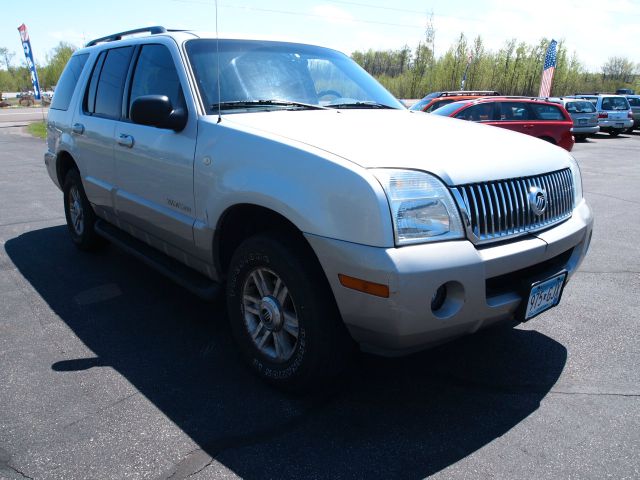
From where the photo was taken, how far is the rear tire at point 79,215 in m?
5.16

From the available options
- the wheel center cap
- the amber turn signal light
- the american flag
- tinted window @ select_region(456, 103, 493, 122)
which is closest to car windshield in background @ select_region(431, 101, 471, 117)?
tinted window @ select_region(456, 103, 493, 122)

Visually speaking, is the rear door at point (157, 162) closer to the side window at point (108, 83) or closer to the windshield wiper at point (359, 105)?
the side window at point (108, 83)

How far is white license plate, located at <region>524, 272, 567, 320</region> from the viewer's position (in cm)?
264

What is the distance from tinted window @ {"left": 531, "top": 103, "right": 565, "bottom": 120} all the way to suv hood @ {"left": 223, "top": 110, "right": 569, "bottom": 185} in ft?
38.6

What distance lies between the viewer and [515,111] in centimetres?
1371

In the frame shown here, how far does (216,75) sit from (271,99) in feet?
1.23

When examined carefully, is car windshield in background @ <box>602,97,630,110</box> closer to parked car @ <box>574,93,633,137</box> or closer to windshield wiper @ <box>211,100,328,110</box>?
parked car @ <box>574,93,633,137</box>

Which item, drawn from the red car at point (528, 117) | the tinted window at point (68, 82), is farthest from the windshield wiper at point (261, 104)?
the red car at point (528, 117)

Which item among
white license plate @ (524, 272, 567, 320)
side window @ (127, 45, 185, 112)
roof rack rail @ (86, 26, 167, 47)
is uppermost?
roof rack rail @ (86, 26, 167, 47)

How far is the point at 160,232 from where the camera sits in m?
3.70

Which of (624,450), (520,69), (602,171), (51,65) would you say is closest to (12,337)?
(624,450)

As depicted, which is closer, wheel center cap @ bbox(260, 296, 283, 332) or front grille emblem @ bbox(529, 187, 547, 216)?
front grille emblem @ bbox(529, 187, 547, 216)

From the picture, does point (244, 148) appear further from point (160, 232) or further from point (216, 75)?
point (160, 232)

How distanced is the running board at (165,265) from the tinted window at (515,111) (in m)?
11.3
